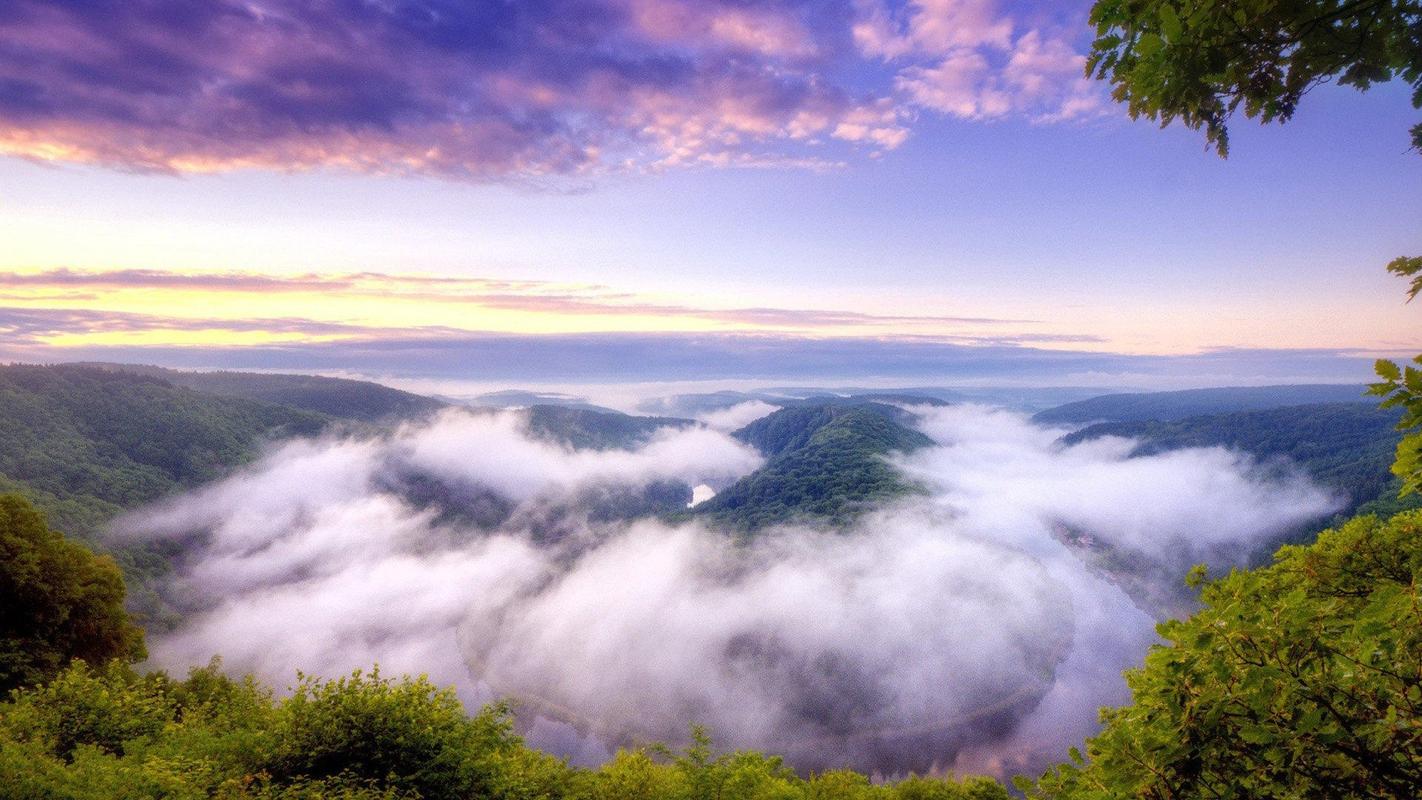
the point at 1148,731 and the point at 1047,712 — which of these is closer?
the point at 1148,731

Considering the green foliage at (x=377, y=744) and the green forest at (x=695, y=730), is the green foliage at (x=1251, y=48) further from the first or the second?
the green foliage at (x=377, y=744)

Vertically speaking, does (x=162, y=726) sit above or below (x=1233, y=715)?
below

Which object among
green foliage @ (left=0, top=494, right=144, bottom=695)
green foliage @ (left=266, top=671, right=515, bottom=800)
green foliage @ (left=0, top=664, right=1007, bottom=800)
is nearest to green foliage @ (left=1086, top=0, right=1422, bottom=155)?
green foliage @ (left=0, top=664, right=1007, bottom=800)

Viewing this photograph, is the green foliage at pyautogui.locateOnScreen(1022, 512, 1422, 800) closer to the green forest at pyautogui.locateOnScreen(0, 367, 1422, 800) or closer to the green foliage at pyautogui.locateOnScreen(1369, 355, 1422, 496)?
the green forest at pyautogui.locateOnScreen(0, 367, 1422, 800)

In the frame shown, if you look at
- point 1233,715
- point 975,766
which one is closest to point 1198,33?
point 1233,715

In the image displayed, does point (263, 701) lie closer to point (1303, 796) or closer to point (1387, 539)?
point (1303, 796)

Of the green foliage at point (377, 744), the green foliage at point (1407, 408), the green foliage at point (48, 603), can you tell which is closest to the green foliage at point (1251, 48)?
the green foliage at point (1407, 408)

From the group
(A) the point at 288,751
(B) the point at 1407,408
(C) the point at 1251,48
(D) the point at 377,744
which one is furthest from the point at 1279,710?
(A) the point at 288,751
